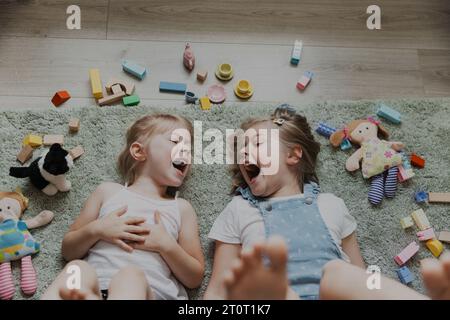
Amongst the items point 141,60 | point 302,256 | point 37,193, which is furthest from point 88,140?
point 302,256

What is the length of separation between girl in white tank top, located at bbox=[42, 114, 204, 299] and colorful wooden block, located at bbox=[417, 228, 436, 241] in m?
0.59

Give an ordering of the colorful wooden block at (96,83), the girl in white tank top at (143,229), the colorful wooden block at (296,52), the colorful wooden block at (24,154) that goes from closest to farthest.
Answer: the girl in white tank top at (143,229) < the colorful wooden block at (24,154) < the colorful wooden block at (96,83) < the colorful wooden block at (296,52)

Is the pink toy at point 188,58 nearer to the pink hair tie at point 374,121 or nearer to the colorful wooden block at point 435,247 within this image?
the pink hair tie at point 374,121

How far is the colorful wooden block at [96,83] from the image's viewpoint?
58.8 inches

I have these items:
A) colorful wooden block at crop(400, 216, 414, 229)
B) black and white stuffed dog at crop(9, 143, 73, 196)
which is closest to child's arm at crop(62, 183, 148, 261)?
black and white stuffed dog at crop(9, 143, 73, 196)

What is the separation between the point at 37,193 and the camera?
4.48ft

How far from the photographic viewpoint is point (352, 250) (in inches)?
51.5

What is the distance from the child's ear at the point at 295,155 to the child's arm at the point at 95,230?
0.41 m

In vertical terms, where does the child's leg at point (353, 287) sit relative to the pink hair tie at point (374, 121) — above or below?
below

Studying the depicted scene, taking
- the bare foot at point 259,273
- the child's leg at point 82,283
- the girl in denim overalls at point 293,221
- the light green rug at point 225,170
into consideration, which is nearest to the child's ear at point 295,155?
the girl in denim overalls at point 293,221

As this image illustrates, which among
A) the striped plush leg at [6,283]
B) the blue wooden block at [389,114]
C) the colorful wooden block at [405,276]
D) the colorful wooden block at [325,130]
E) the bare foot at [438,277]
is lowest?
the striped plush leg at [6,283]

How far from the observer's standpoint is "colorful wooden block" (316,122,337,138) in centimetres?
147

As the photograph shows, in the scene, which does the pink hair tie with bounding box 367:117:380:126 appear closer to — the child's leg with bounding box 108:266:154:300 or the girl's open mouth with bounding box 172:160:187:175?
the girl's open mouth with bounding box 172:160:187:175

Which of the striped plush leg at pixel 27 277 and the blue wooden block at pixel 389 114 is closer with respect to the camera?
the striped plush leg at pixel 27 277
